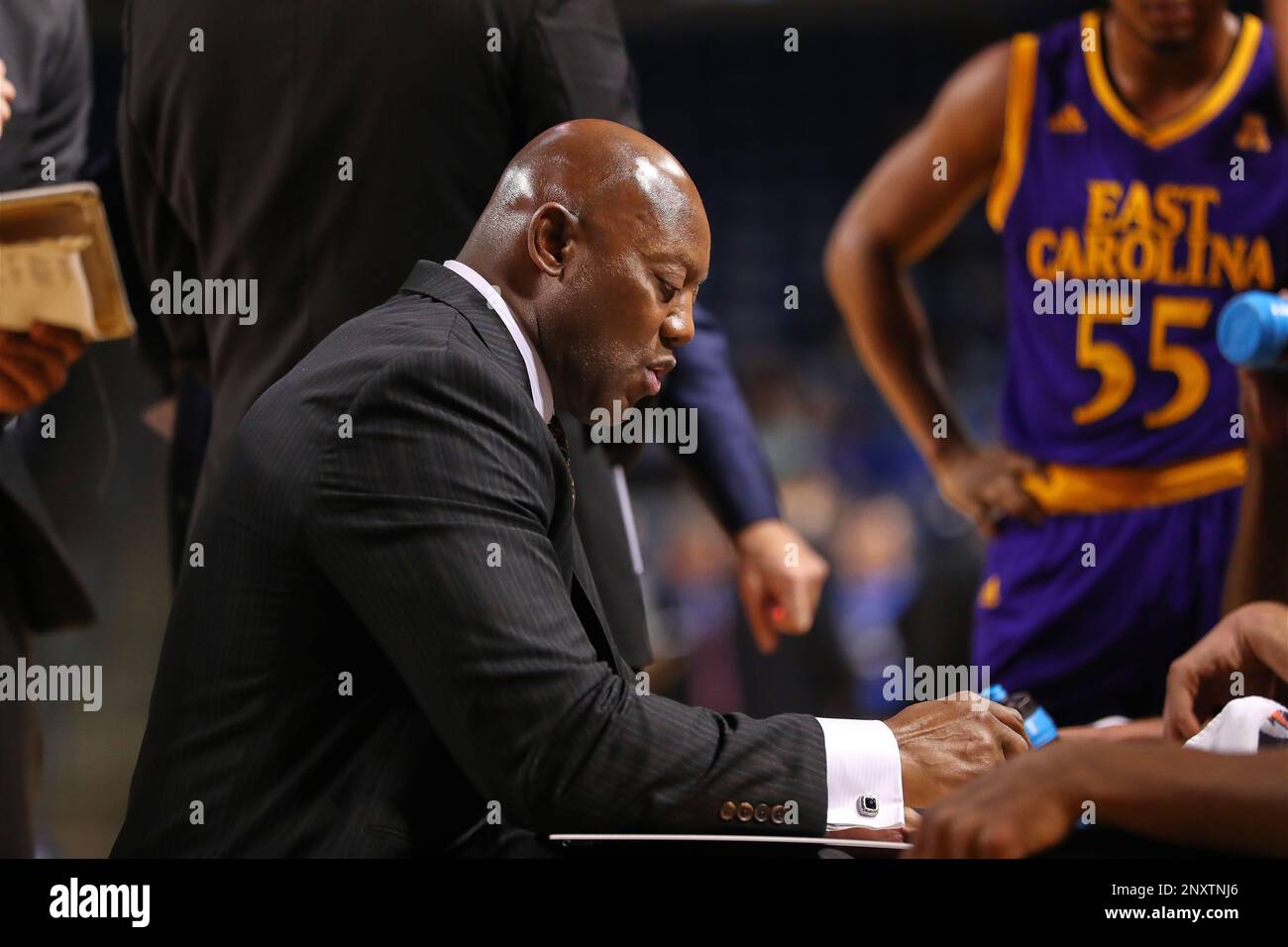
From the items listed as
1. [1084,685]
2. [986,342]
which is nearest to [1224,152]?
[1084,685]

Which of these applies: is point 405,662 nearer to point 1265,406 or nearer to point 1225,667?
point 1225,667

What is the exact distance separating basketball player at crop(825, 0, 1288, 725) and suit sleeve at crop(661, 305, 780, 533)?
0.71 m

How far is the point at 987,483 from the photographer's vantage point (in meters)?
2.96

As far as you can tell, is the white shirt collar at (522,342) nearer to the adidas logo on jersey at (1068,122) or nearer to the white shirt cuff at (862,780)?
the white shirt cuff at (862,780)

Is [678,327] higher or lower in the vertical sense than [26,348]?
lower

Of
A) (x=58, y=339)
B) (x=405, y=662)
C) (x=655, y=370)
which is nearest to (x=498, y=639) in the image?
(x=405, y=662)

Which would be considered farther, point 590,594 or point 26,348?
point 26,348

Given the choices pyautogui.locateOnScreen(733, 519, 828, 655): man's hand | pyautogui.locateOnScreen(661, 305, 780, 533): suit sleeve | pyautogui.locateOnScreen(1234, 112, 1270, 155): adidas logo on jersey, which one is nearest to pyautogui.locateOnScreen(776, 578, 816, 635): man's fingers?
pyautogui.locateOnScreen(733, 519, 828, 655): man's hand

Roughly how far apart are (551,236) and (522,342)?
0.13m

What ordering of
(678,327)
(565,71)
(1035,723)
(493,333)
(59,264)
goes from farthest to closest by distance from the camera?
(59,264) < (565,71) < (1035,723) < (678,327) < (493,333)

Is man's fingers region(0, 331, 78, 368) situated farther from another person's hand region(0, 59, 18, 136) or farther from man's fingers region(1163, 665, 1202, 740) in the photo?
man's fingers region(1163, 665, 1202, 740)

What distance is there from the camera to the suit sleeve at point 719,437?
92.7 inches

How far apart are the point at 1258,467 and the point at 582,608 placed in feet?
5.05
